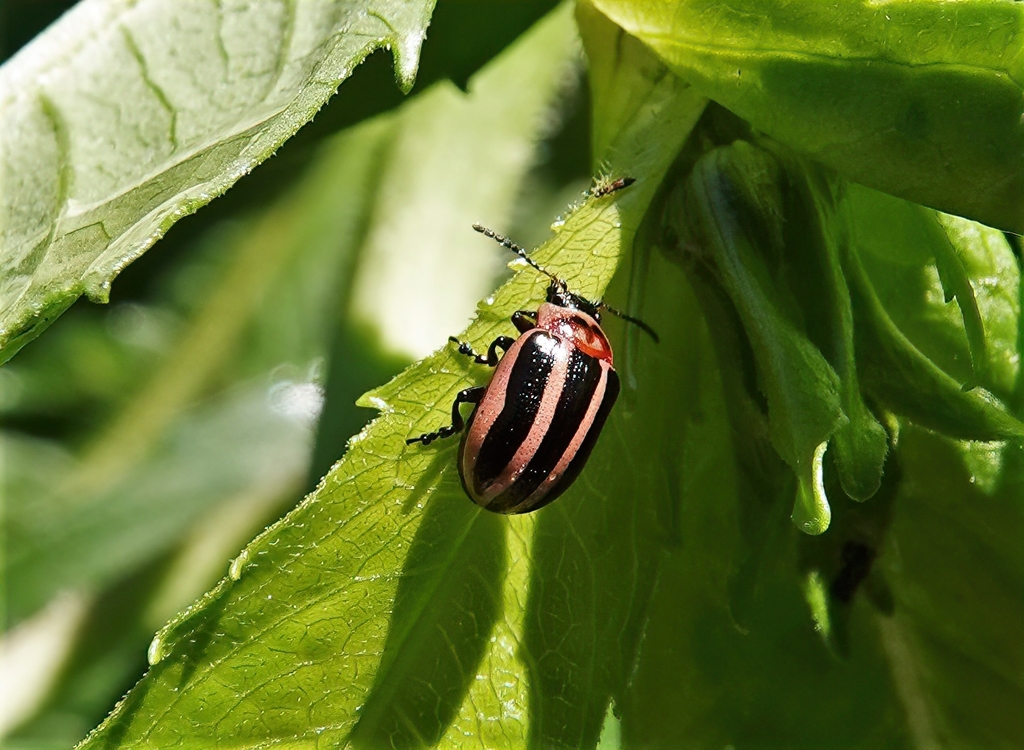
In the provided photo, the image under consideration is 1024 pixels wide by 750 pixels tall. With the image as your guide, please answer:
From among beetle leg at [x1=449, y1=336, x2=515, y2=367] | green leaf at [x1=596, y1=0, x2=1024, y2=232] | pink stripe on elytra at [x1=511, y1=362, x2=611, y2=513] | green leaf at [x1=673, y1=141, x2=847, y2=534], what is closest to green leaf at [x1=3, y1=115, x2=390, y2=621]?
beetle leg at [x1=449, y1=336, x2=515, y2=367]

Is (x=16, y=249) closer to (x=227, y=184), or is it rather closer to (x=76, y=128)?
(x=76, y=128)

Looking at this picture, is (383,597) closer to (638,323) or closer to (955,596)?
(638,323)

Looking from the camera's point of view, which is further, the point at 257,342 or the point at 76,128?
the point at 257,342

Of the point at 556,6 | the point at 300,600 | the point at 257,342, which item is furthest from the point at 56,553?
the point at 556,6

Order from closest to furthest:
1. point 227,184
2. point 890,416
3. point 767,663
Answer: point 227,184, point 890,416, point 767,663

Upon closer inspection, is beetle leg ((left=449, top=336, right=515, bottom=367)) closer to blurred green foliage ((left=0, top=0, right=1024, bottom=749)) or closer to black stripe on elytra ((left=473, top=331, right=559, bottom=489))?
blurred green foliage ((left=0, top=0, right=1024, bottom=749))

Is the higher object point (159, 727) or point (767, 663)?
point (159, 727)

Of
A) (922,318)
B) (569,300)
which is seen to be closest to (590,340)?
(569,300)
